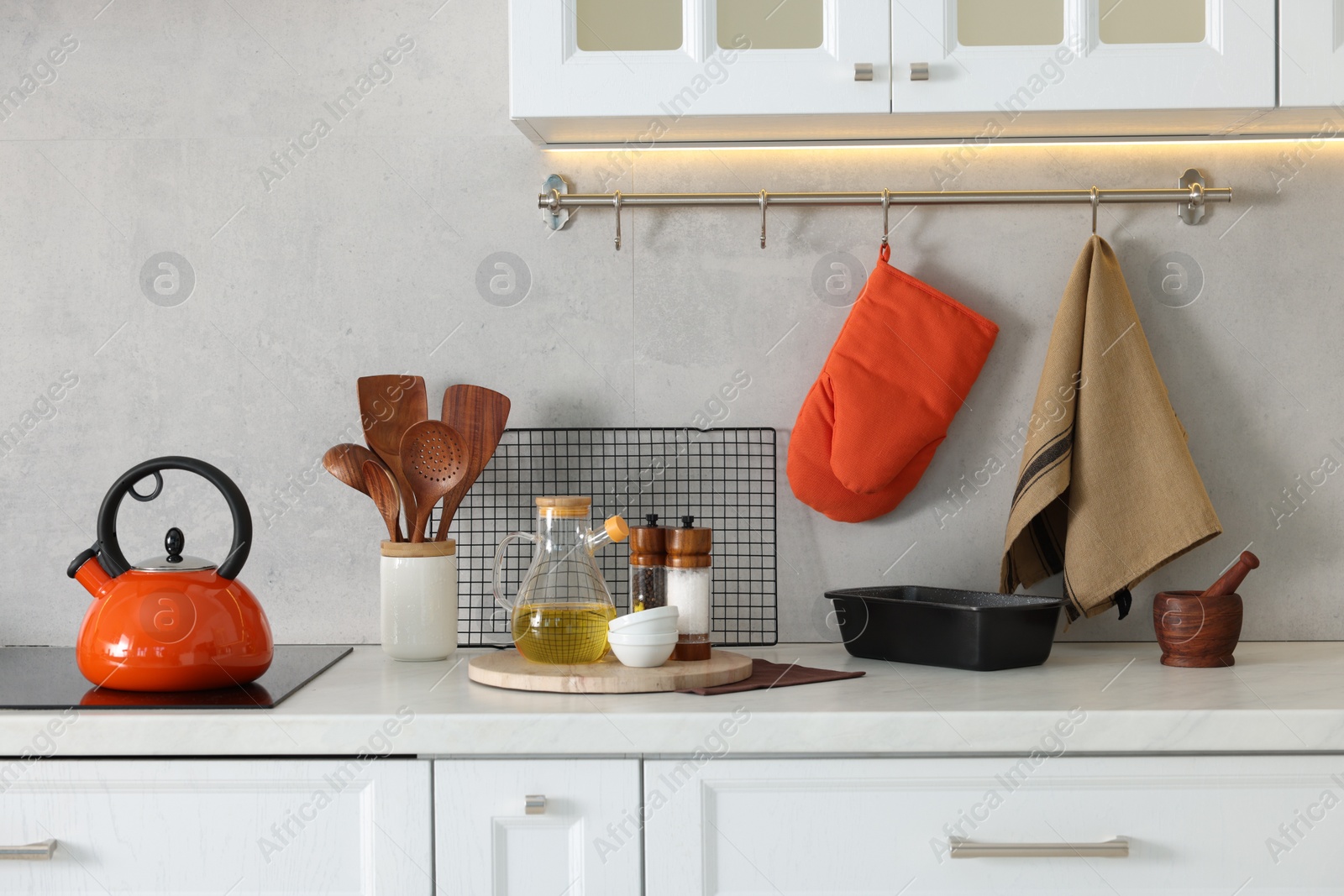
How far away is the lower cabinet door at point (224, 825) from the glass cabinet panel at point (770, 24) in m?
0.96

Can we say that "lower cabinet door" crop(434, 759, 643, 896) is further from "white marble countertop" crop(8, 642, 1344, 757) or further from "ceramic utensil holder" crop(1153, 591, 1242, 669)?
"ceramic utensil holder" crop(1153, 591, 1242, 669)

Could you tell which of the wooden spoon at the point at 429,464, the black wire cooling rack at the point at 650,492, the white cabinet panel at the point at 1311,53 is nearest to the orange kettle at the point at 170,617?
the wooden spoon at the point at 429,464

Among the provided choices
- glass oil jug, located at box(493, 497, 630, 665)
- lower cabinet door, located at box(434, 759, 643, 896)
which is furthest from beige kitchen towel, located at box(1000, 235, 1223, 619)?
lower cabinet door, located at box(434, 759, 643, 896)

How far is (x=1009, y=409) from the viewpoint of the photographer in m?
1.58

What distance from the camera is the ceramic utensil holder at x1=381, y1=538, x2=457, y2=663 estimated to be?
4.58 feet

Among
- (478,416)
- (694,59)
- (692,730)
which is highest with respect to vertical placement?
(694,59)

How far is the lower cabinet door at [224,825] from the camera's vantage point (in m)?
1.08

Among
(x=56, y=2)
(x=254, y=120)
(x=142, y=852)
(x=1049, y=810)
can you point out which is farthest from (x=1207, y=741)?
(x=56, y=2)

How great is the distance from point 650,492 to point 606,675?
0.44 metres

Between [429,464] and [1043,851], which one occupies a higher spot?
[429,464]

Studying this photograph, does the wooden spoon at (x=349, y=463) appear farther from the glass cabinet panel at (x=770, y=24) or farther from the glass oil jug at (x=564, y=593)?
the glass cabinet panel at (x=770, y=24)

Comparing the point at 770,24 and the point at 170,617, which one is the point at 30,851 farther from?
the point at 770,24

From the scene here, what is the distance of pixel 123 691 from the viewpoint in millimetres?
1196

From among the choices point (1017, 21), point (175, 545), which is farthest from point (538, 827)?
point (1017, 21)
